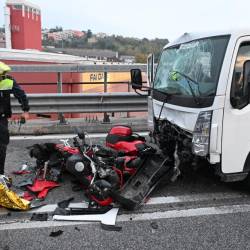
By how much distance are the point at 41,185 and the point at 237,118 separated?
2414 millimetres

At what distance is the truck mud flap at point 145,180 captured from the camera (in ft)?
13.2

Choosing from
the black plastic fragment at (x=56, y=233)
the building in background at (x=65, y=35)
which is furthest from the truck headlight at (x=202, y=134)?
the building in background at (x=65, y=35)

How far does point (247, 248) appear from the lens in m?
3.31

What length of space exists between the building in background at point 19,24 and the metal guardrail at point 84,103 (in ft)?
77.9

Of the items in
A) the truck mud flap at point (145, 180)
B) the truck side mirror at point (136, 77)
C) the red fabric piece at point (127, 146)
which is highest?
the truck side mirror at point (136, 77)

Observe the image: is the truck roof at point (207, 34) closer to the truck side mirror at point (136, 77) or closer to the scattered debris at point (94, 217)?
the truck side mirror at point (136, 77)

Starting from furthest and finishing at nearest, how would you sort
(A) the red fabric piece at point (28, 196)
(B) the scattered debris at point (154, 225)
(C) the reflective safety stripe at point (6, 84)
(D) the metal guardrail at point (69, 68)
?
1. (D) the metal guardrail at point (69, 68)
2. (C) the reflective safety stripe at point (6, 84)
3. (A) the red fabric piece at point (28, 196)
4. (B) the scattered debris at point (154, 225)

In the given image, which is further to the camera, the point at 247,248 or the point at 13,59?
the point at 13,59

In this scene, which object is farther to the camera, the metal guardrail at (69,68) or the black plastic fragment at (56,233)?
the metal guardrail at (69,68)

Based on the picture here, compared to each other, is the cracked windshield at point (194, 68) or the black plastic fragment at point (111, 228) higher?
the cracked windshield at point (194, 68)

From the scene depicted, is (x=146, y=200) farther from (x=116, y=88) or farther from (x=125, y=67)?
(x=116, y=88)

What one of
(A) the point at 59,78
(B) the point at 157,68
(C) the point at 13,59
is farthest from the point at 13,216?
(C) the point at 13,59

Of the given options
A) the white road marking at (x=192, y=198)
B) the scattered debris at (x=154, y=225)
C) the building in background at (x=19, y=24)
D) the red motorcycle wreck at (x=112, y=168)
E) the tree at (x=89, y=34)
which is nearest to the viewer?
the scattered debris at (x=154, y=225)

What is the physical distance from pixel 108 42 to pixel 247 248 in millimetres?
42052
